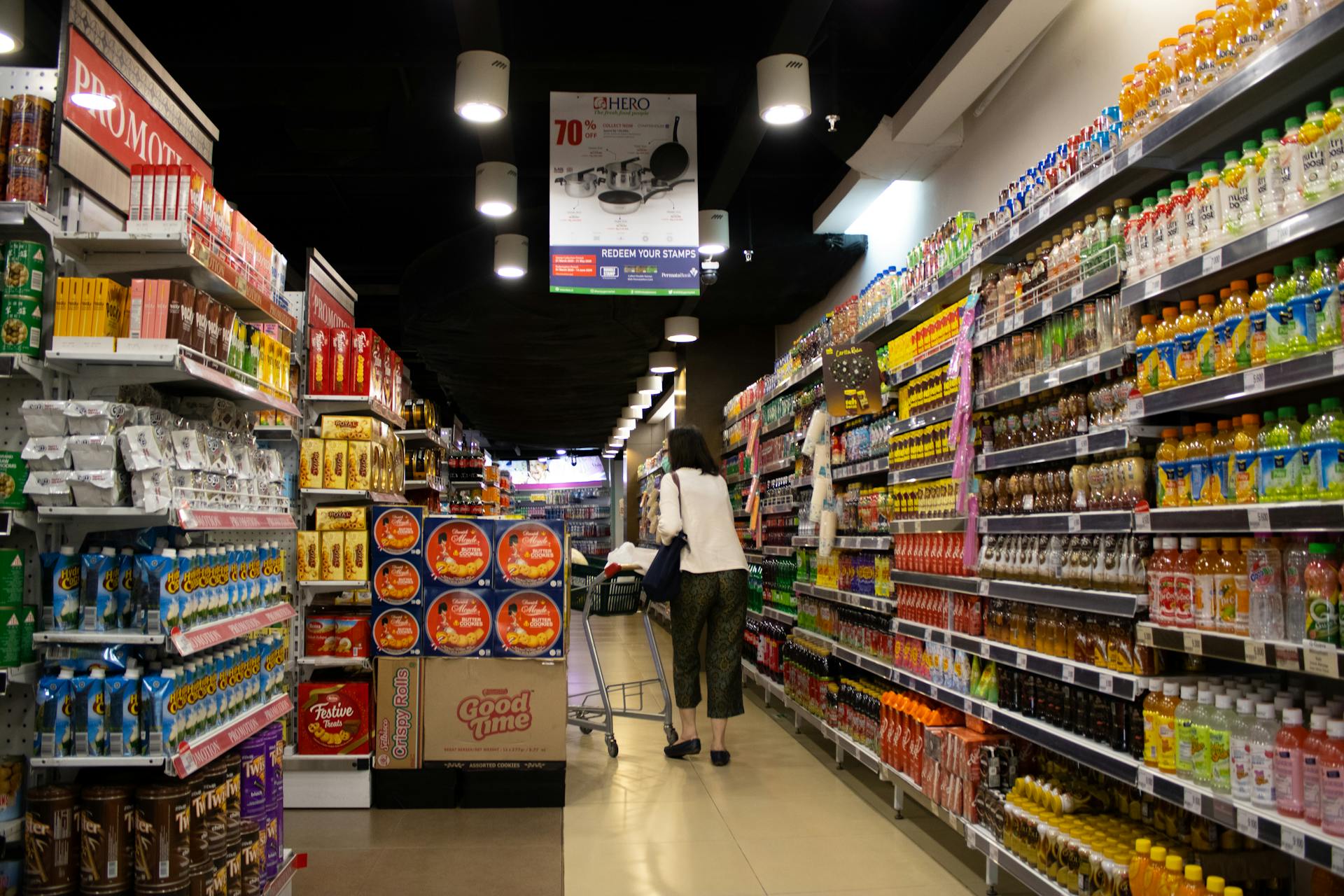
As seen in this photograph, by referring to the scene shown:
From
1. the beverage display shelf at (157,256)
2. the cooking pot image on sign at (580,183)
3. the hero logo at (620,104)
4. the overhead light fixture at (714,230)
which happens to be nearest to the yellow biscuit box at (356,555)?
the beverage display shelf at (157,256)

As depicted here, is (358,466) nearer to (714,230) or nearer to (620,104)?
(620,104)

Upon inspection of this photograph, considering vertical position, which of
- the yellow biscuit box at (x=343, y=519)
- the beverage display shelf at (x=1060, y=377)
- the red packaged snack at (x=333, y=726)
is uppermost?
the beverage display shelf at (x=1060, y=377)

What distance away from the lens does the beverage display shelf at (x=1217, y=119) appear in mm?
2238

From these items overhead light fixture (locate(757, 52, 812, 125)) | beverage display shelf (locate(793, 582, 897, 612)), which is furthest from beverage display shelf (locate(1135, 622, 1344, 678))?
overhead light fixture (locate(757, 52, 812, 125))

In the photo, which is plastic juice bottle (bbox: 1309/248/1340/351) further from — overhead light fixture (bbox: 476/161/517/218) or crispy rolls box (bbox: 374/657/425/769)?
overhead light fixture (bbox: 476/161/517/218)

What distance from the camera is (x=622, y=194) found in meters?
6.06

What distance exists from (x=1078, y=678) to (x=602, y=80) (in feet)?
16.4

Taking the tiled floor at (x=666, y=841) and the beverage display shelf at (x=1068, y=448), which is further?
the tiled floor at (x=666, y=841)

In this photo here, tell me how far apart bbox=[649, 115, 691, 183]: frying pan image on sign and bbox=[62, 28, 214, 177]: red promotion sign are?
2.92 meters

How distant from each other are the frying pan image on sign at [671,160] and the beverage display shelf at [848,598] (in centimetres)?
271

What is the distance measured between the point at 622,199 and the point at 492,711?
3.15 meters

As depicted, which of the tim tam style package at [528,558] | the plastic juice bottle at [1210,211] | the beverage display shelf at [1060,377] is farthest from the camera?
the tim tam style package at [528,558]

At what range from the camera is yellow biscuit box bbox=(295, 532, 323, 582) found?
489 centimetres

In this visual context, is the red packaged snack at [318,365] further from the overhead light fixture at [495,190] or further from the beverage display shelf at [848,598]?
the beverage display shelf at [848,598]
